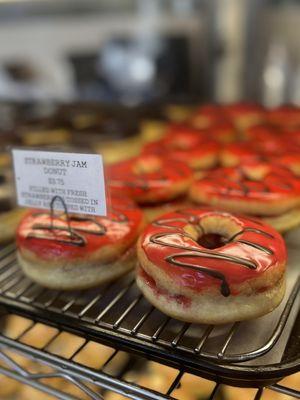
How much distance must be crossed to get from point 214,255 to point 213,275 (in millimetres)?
62

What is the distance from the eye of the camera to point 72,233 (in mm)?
1552

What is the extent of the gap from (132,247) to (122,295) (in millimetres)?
182

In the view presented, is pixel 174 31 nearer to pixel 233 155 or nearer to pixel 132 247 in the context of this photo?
pixel 233 155

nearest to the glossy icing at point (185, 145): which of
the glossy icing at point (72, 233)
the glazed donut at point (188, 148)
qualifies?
the glazed donut at point (188, 148)

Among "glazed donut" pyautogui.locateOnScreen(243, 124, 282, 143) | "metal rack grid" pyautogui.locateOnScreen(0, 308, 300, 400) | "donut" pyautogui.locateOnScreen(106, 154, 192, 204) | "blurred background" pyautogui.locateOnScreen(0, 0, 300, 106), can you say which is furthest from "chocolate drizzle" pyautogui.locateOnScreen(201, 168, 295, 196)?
"blurred background" pyautogui.locateOnScreen(0, 0, 300, 106)

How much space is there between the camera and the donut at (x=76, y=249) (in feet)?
5.05

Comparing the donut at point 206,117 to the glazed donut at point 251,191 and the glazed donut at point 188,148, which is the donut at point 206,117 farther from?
the glazed donut at point 251,191

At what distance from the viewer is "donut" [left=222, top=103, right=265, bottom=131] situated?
124 inches

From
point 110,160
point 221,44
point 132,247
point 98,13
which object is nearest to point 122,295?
point 132,247

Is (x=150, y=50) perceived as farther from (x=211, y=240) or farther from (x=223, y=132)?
(x=211, y=240)

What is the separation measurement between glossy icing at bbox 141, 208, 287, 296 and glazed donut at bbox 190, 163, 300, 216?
0.98 ft

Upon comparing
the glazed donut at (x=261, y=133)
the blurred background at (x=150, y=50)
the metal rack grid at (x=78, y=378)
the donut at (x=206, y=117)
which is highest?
the blurred background at (x=150, y=50)

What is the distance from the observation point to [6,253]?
1931 mm

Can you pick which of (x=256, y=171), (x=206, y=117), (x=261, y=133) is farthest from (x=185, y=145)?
(x=256, y=171)
